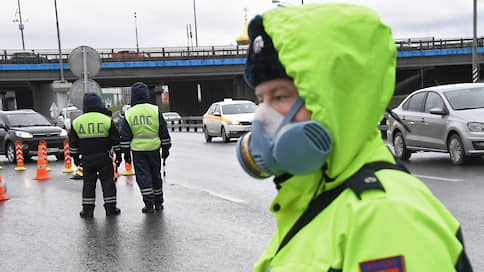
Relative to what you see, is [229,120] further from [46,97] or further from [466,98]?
[46,97]

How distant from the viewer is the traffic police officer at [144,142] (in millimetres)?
9703

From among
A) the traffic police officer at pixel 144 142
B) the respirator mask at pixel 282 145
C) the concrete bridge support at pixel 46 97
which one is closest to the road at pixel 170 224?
the traffic police officer at pixel 144 142

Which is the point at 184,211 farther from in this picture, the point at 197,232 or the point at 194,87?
the point at 194,87

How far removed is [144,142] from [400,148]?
7601mm

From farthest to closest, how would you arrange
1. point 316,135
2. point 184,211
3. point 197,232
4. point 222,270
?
1. point 184,211
2. point 197,232
3. point 222,270
4. point 316,135

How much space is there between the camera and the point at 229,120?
83.6 ft

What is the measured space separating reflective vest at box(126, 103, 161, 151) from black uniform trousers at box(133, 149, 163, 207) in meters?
0.11

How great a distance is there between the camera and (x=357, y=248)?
1504 millimetres

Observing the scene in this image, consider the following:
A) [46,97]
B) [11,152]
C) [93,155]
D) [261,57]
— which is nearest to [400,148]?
[93,155]

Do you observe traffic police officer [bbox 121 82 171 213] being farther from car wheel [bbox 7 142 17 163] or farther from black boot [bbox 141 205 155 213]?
car wheel [bbox 7 142 17 163]

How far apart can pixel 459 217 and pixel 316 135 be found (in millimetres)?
6798

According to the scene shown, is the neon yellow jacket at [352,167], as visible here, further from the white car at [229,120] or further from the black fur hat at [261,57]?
the white car at [229,120]

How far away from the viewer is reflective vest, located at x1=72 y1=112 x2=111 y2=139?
971cm

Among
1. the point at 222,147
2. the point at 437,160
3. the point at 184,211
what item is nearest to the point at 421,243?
the point at 184,211
